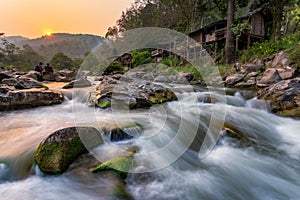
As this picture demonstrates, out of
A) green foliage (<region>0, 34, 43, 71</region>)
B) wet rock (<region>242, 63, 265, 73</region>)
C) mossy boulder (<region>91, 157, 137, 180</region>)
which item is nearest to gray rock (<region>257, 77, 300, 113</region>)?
wet rock (<region>242, 63, 265, 73</region>)

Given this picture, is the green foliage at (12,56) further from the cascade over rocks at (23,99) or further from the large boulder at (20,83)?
the cascade over rocks at (23,99)

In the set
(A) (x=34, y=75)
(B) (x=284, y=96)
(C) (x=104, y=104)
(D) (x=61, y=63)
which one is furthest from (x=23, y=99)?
(D) (x=61, y=63)

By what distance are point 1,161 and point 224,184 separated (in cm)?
376

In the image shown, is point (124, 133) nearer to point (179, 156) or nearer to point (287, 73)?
point (179, 156)

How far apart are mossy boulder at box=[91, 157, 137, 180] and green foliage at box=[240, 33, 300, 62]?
12340mm

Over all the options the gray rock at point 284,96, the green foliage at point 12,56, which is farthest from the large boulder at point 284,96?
the green foliage at point 12,56

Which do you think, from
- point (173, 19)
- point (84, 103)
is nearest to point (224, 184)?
point (84, 103)

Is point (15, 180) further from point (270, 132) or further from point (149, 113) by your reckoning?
point (270, 132)

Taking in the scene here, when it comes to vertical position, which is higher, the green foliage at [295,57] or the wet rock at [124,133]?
the green foliage at [295,57]

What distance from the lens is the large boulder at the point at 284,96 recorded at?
682 centimetres

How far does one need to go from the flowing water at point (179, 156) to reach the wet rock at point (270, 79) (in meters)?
3.77

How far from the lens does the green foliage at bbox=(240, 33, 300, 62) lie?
12.9m

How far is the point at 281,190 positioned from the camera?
340cm

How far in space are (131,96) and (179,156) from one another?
3490mm
